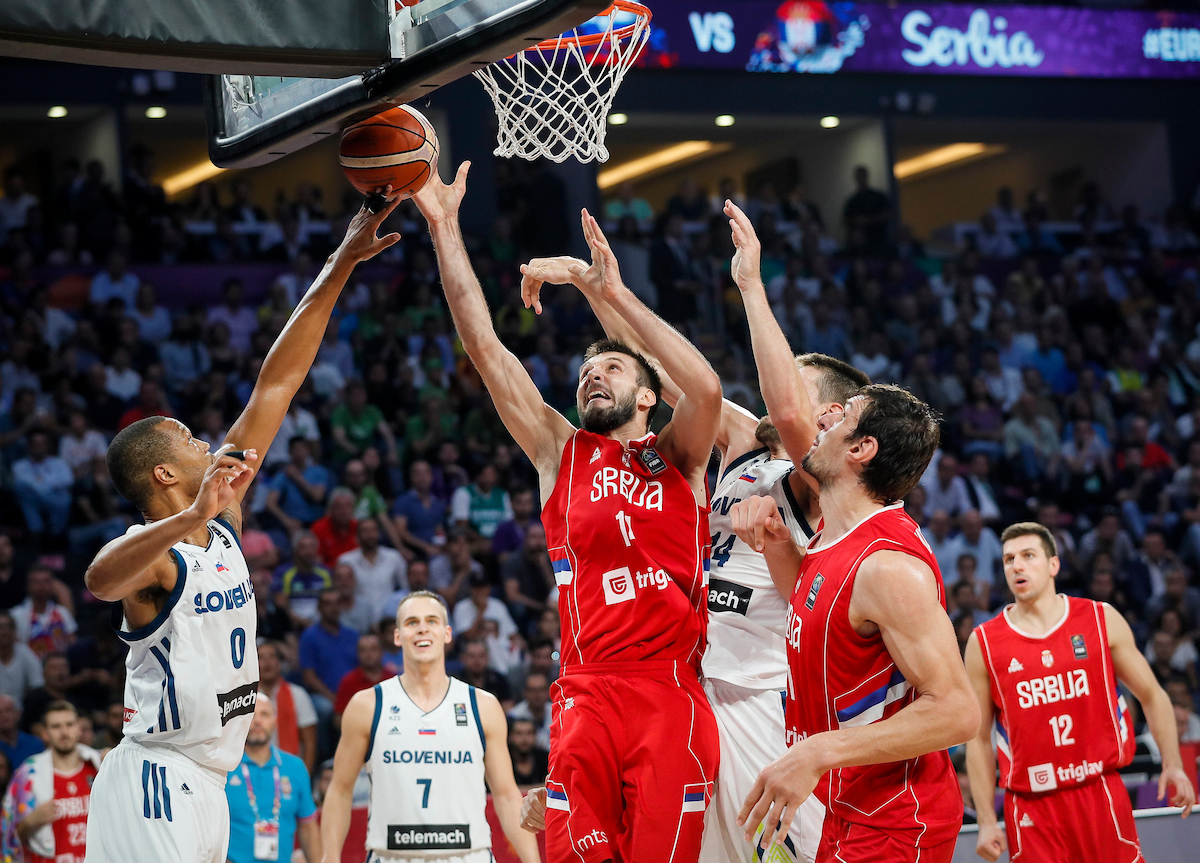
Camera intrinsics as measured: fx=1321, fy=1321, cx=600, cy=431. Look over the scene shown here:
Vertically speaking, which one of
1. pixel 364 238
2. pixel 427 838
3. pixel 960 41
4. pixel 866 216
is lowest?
pixel 427 838

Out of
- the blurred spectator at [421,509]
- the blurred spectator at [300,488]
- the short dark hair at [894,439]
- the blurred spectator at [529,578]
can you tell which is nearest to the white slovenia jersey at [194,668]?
the short dark hair at [894,439]

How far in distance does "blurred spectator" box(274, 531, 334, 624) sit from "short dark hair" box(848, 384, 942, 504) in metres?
7.28

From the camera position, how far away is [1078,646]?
677cm

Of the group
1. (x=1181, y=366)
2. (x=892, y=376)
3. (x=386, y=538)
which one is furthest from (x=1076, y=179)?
(x=386, y=538)

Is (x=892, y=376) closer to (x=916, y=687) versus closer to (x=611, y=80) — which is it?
(x=611, y=80)

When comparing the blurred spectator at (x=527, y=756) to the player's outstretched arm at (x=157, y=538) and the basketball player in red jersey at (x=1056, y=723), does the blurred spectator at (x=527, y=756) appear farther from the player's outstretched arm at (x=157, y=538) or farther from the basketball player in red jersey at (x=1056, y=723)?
the player's outstretched arm at (x=157, y=538)

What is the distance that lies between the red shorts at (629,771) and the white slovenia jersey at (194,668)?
42.3 inches

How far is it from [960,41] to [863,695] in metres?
16.6

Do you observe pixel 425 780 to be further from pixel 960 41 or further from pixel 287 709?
pixel 960 41

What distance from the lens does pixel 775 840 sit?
3164 millimetres

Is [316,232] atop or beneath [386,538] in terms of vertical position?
atop

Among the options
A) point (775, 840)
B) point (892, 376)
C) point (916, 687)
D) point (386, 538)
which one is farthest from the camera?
point (892, 376)

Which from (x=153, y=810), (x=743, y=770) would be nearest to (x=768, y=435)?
(x=743, y=770)

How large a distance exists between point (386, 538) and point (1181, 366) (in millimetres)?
10258
